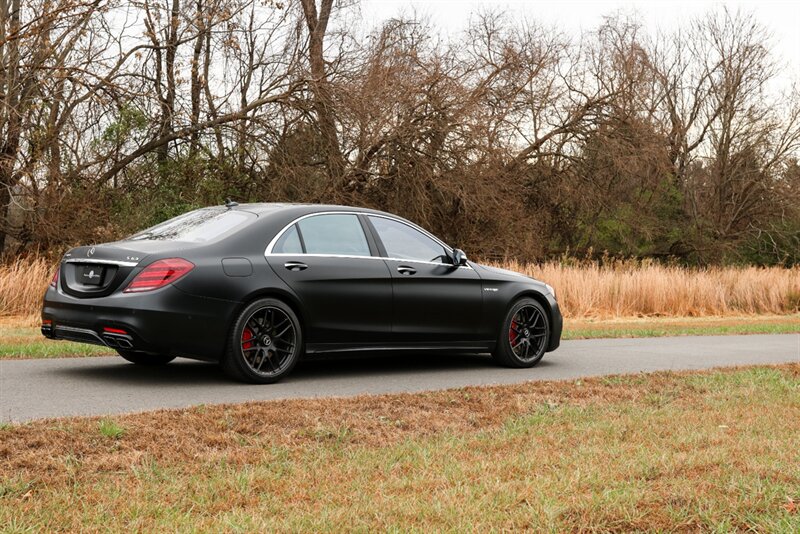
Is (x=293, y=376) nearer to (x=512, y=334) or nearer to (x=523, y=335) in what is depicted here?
(x=512, y=334)

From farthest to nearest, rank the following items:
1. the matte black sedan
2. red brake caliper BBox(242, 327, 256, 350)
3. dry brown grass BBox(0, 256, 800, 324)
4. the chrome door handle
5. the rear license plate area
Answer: dry brown grass BBox(0, 256, 800, 324) → the chrome door handle → red brake caliper BBox(242, 327, 256, 350) → the rear license plate area → the matte black sedan

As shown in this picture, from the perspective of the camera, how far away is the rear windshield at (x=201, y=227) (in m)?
8.66

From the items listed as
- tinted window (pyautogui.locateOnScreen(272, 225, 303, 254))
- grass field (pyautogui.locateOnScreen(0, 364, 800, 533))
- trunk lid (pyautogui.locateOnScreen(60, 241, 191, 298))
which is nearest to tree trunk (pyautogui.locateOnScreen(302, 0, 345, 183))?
tinted window (pyautogui.locateOnScreen(272, 225, 303, 254))

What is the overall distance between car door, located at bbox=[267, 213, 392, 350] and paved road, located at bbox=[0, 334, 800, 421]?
48cm

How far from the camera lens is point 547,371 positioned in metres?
10.4

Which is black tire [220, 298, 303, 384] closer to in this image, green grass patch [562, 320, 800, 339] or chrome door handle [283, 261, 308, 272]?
chrome door handle [283, 261, 308, 272]

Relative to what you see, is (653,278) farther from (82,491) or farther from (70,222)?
(82,491)

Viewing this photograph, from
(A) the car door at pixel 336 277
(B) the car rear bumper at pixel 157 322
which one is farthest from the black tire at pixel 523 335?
(B) the car rear bumper at pixel 157 322

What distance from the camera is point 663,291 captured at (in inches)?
926

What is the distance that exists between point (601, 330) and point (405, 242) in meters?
7.98

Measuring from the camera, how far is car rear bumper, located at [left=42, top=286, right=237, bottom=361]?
26.1ft

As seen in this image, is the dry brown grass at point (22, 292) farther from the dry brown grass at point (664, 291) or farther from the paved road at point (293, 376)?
the dry brown grass at point (664, 291)

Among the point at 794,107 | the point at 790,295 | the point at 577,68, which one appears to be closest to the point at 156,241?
the point at 790,295

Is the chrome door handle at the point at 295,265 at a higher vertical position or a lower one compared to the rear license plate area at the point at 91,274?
higher
